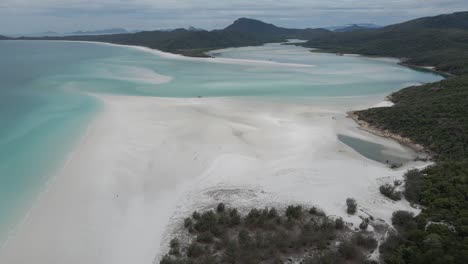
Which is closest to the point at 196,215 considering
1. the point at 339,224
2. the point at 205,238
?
the point at 205,238

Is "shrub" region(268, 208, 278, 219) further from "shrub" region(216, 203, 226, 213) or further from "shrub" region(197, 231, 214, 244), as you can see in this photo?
"shrub" region(197, 231, 214, 244)

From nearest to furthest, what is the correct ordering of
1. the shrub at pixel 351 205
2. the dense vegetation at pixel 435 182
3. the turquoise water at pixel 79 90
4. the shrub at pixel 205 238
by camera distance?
the dense vegetation at pixel 435 182 → the shrub at pixel 205 238 → the shrub at pixel 351 205 → the turquoise water at pixel 79 90

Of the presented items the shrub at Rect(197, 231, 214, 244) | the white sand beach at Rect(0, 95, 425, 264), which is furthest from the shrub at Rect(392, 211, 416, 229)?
the shrub at Rect(197, 231, 214, 244)

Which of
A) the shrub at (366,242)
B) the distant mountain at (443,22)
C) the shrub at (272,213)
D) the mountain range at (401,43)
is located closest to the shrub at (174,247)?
the shrub at (272,213)

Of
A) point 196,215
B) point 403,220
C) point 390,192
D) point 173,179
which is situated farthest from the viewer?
point 173,179

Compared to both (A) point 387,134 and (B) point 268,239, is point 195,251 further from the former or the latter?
(A) point 387,134

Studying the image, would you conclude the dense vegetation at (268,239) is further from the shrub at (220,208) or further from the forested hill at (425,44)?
the forested hill at (425,44)

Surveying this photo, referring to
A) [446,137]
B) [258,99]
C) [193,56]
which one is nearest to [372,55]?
[193,56]
